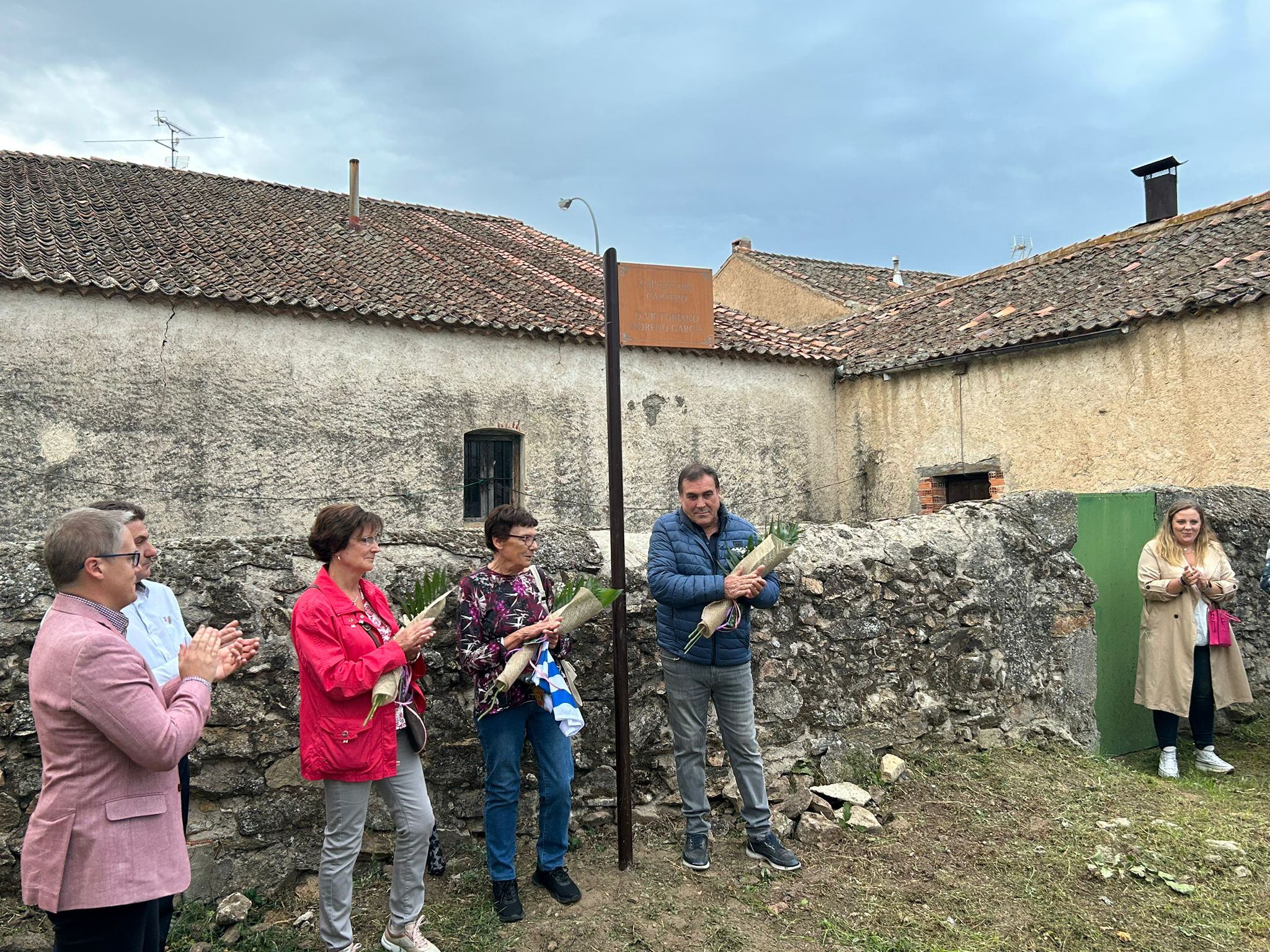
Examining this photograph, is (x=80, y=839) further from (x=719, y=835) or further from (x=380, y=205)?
(x=380, y=205)

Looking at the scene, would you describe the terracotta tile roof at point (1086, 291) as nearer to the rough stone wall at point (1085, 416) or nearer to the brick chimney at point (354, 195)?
the rough stone wall at point (1085, 416)

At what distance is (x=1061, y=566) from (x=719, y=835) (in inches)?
115

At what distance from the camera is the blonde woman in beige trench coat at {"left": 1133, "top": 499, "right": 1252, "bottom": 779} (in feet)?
17.4

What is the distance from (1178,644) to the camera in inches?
210

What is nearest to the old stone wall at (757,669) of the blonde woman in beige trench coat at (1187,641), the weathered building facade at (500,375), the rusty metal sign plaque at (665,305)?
the blonde woman in beige trench coat at (1187,641)

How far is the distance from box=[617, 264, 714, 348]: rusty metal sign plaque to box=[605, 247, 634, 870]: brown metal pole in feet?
0.18

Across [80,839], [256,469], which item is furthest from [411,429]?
[80,839]

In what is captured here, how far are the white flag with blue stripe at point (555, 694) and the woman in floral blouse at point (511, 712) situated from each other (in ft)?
0.17

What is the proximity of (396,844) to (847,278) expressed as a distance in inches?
764

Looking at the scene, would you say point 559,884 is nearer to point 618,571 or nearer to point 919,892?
point 618,571

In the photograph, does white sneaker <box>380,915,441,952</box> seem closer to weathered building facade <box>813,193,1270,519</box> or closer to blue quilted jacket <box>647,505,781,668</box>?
blue quilted jacket <box>647,505,781,668</box>

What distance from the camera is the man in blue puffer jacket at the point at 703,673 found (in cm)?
374

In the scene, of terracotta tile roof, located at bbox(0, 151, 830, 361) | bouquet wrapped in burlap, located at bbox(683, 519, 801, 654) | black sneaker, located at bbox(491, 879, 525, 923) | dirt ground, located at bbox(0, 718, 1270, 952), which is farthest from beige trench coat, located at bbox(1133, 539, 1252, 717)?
terracotta tile roof, located at bbox(0, 151, 830, 361)

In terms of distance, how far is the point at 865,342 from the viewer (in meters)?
14.7
